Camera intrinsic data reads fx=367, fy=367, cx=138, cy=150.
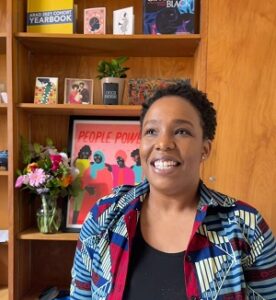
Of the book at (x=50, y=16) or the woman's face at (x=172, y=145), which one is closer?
the woman's face at (x=172, y=145)

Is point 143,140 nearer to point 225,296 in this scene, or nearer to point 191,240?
point 191,240

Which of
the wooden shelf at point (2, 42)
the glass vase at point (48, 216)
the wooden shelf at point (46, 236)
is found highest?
the wooden shelf at point (2, 42)

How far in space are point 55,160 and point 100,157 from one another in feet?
0.90

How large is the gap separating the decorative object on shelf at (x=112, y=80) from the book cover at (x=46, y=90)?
263mm

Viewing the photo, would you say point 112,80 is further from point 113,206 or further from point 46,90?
point 113,206

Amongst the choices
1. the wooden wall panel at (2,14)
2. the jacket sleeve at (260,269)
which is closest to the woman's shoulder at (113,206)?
the jacket sleeve at (260,269)

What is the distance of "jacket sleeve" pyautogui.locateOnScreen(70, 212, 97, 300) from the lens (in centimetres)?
107

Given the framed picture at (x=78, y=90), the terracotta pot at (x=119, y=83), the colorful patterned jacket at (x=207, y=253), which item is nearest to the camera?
the colorful patterned jacket at (x=207, y=253)

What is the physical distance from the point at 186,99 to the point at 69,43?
1036mm

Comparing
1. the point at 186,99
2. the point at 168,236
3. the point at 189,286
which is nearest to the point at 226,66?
the point at 186,99

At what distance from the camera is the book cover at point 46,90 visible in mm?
1940

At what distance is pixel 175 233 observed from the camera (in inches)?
41.4

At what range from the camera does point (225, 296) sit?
0.94 metres

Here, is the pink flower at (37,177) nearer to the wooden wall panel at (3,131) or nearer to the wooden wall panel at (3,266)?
the wooden wall panel at (3,131)
